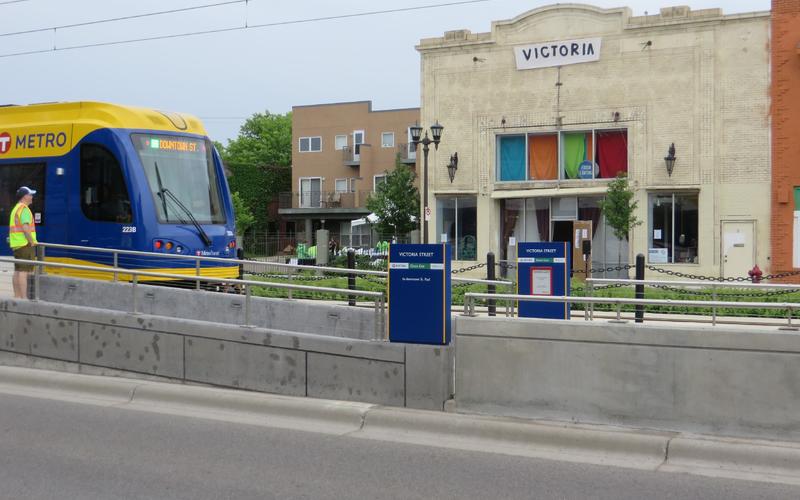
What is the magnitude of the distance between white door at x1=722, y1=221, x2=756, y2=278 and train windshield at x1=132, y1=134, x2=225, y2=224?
19.4m

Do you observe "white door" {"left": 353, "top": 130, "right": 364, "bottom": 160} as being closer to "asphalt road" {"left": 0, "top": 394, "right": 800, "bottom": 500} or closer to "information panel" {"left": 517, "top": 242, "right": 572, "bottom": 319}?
"information panel" {"left": 517, "top": 242, "right": 572, "bottom": 319}

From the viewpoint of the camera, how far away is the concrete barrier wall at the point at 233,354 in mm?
8516

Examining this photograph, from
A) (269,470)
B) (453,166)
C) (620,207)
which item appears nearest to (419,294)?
(269,470)

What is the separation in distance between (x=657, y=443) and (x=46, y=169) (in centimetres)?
1318

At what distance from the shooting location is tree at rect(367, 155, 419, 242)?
4244 centimetres

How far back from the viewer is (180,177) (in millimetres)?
16734

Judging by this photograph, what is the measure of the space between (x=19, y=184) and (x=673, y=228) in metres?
22.4

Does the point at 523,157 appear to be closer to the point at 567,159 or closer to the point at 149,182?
the point at 567,159

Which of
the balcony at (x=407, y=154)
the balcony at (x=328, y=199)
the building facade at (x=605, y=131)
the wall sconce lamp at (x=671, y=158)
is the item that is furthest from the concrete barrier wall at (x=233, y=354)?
the balcony at (x=328, y=199)

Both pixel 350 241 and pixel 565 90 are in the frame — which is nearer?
pixel 565 90

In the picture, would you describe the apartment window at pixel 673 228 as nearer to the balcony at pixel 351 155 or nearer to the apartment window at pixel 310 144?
the balcony at pixel 351 155

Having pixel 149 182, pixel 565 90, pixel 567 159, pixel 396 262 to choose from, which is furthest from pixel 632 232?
pixel 396 262

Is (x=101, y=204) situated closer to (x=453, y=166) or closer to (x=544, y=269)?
(x=544, y=269)

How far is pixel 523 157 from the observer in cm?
3378
